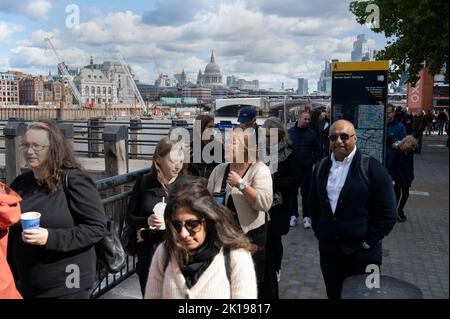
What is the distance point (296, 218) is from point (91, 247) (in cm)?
528

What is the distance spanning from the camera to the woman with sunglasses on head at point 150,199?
10.5 feet

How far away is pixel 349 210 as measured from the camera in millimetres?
3324

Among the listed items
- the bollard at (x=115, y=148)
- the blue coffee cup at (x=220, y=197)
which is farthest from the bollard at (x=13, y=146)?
the blue coffee cup at (x=220, y=197)

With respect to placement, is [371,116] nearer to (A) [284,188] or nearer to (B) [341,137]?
(A) [284,188]

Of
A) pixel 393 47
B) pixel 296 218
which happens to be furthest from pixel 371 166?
pixel 393 47

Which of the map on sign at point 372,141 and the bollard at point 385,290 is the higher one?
the map on sign at point 372,141

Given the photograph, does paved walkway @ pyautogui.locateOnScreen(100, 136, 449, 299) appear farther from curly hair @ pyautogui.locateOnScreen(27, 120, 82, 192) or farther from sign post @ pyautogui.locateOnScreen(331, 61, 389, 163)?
curly hair @ pyautogui.locateOnScreen(27, 120, 82, 192)

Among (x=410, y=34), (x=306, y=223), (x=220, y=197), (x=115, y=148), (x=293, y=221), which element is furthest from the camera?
(x=410, y=34)

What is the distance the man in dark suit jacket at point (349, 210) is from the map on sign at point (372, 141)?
431 cm

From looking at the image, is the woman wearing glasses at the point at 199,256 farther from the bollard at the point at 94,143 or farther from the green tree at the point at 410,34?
the bollard at the point at 94,143

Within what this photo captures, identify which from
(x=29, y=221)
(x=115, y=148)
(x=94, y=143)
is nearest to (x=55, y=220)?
(x=29, y=221)

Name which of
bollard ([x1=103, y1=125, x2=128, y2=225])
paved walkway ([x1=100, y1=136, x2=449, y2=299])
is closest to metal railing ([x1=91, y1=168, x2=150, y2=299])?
paved walkway ([x1=100, y1=136, x2=449, y2=299])

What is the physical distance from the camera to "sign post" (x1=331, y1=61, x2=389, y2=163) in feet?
24.2

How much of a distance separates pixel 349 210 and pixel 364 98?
4.66m
